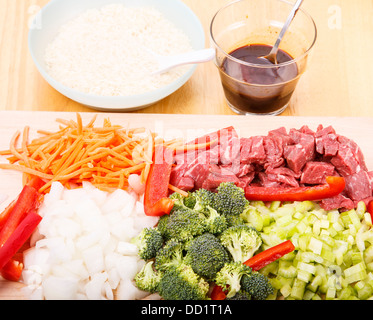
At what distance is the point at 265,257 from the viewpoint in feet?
8.55

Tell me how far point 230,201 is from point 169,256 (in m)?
0.45

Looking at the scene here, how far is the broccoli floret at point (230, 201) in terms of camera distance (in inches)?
109

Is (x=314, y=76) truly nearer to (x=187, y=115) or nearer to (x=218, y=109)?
(x=218, y=109)

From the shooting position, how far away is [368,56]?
411 centimetres

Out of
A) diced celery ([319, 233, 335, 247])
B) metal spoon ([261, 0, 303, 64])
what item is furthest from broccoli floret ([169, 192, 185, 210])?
metal spoon ([261, 0, 303, 64])

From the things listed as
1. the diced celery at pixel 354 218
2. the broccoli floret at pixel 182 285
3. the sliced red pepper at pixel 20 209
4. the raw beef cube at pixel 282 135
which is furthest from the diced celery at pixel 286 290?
the sliced red pepper at pixel 20 209

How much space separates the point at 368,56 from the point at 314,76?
1.73 feet

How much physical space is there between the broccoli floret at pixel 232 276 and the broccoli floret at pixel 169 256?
238mm

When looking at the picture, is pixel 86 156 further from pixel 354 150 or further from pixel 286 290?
pixel 354 150

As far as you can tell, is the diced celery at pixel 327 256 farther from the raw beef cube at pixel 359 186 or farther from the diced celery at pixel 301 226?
the raw beef cube at pixel 359 186

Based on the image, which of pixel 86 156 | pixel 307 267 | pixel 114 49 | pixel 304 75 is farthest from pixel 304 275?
pixel 114 49

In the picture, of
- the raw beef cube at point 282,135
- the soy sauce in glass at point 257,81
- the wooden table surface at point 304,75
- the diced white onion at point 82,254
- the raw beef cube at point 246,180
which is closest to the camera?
the diced white onion at point 82,254

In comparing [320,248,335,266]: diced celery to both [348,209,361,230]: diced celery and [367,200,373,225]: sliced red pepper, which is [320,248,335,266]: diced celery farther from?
[367,200,373,225]: sliced red pepper
